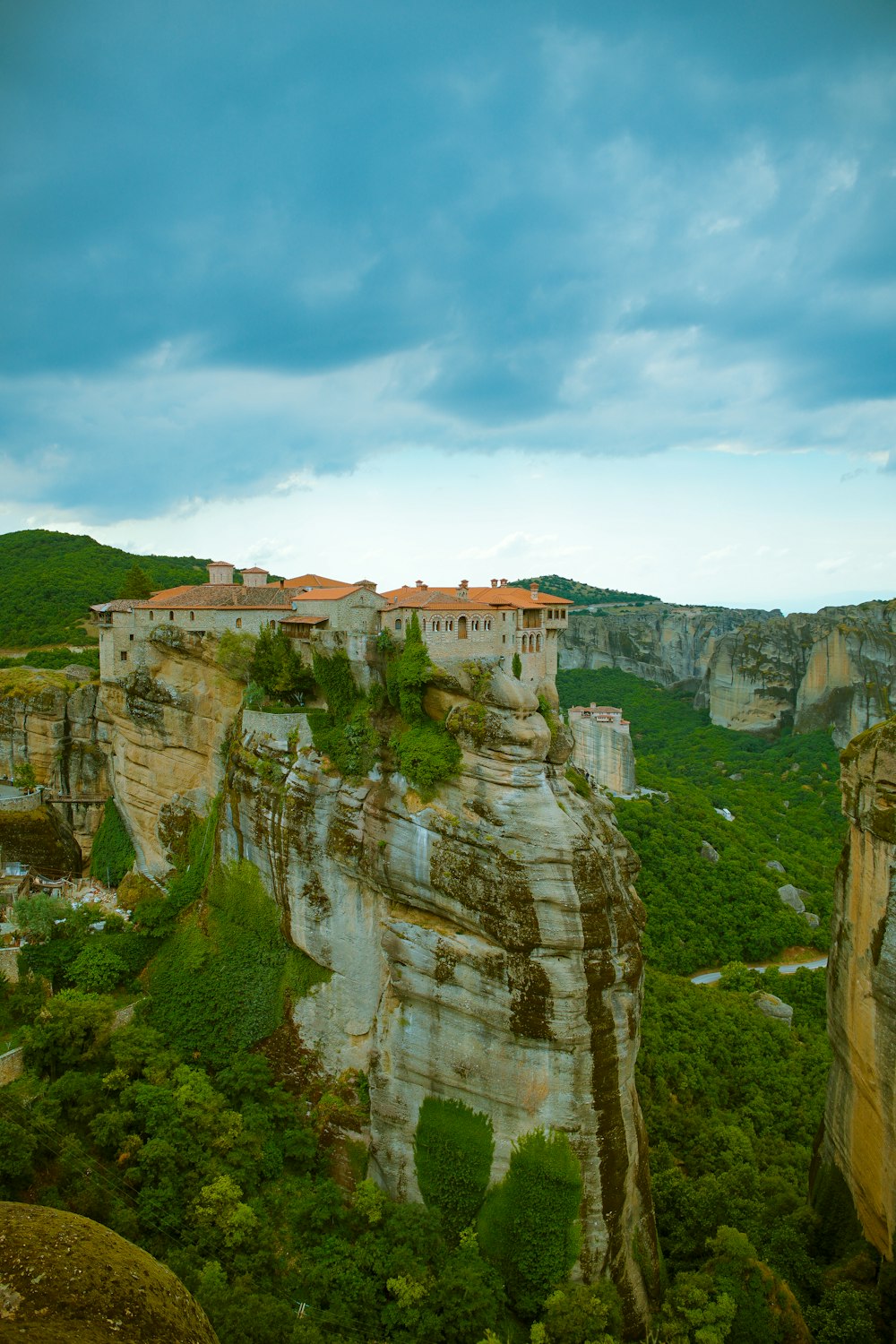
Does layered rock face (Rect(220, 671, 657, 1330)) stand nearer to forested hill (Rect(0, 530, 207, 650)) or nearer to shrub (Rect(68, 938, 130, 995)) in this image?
shrub (Rect(68, 938, 130, 995))

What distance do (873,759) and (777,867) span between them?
116ft

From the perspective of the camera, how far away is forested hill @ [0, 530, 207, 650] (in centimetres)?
4275

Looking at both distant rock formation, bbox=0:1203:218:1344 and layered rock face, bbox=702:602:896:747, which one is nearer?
distant rock formation, bbox=0:1203:218:1344

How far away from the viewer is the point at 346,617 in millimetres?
27203

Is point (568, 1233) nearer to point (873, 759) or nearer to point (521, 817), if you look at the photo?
point (521, 817)

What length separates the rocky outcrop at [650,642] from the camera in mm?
92000

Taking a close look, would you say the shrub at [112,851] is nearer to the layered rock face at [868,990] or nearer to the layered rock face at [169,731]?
the layered rock face at [169,731]

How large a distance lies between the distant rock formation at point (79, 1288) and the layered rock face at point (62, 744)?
31.1 m

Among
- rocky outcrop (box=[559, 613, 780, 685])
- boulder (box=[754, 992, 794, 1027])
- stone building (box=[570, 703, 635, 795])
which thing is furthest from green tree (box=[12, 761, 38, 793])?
rocky outcrop (box=[559, 613, 780, 685])

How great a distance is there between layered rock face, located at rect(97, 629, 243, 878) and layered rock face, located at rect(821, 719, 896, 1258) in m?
20.0

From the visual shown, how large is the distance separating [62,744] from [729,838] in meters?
38.5

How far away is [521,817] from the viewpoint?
21.3 metres

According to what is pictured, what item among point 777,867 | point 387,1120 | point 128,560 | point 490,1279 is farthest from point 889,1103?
point 128,560

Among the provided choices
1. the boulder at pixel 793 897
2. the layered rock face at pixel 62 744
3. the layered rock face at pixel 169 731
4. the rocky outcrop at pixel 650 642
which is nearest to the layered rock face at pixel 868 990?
the layered rock face at pixel 169 731
